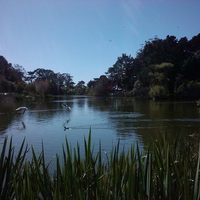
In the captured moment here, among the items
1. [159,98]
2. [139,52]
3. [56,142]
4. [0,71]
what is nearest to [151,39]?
[139,52]

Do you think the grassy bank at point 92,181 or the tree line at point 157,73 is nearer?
the grassy bank at point 92,181

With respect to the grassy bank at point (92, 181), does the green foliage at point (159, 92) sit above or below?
above

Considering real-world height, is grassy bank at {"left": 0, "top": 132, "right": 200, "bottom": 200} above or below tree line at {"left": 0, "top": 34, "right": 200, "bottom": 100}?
below

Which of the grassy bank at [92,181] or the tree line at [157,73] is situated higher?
the tree line at [157,73]

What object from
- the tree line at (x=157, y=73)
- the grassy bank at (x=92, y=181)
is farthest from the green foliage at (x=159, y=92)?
the grassy bank at (x=92, y=181)

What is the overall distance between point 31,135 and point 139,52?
5364 centimetres

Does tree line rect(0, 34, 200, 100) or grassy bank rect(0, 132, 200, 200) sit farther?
tree line rect(0, 34, 200, 100)

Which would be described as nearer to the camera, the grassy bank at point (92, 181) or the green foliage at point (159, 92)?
the grassy bank at point (92, 181)

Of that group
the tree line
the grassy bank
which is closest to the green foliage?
the tree line

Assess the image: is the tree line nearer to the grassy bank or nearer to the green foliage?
the green foliage

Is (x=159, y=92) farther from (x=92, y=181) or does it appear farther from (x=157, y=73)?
(x=92, y=181)

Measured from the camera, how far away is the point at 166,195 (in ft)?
10.4

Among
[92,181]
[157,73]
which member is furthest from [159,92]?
[92,181]

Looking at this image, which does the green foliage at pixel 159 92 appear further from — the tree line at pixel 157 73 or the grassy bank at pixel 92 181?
the grassy bank at pixel 92 181
